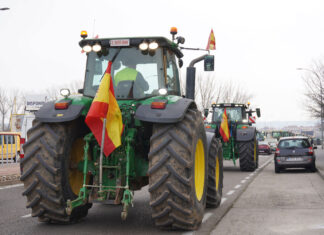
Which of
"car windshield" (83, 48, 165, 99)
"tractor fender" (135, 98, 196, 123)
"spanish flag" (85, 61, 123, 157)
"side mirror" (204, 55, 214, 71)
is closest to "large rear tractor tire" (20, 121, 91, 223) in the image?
"spanish flag" (85, 61, 123, 157)

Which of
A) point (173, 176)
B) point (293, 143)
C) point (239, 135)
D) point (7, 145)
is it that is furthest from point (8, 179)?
point (293, 143)

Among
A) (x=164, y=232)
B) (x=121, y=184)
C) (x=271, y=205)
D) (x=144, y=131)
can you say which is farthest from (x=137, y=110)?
(x=271, y=205)

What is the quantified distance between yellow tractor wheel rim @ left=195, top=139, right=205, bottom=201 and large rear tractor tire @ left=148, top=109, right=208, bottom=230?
0.65 metres

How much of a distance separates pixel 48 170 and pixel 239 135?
14.7 metres

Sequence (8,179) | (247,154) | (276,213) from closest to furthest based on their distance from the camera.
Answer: (276,213) < (8,179) < (247,154)

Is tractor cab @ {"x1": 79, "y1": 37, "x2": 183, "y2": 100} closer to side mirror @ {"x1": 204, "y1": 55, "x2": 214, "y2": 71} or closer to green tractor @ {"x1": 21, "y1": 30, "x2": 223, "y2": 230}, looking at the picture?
green tractor @ {"x1": 21, "y1": 30, "x2": 223, "y2": 230}

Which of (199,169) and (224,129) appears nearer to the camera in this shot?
(199,169)

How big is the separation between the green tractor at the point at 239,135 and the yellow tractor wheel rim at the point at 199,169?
1304 cm

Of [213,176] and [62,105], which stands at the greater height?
[62,105]

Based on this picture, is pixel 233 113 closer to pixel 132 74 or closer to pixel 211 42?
pixel 211 42

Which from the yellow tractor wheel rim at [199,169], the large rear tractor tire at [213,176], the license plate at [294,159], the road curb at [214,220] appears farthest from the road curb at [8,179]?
the license plate at [294,159]

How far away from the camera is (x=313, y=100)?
121 ft

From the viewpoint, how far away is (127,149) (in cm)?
638

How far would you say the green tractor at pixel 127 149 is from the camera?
243 inches
